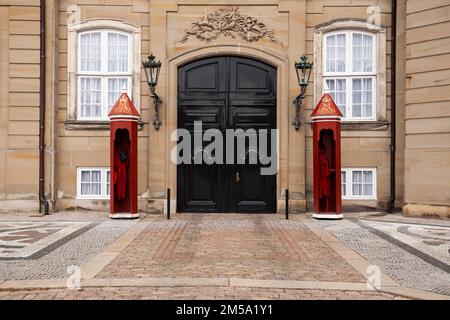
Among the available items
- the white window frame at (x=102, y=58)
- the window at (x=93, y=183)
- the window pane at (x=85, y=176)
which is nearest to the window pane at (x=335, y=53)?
the white window frame at (x=102, y=58)

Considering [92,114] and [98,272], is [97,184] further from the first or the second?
[98,272]

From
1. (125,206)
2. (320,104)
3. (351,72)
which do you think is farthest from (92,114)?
(351,72)

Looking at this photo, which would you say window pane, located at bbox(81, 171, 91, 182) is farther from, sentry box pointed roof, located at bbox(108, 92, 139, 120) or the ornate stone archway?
sentry box pointed roof, located at bbox(108, 92, 139, 120)

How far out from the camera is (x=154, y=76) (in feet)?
45.3

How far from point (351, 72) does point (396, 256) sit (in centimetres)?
712

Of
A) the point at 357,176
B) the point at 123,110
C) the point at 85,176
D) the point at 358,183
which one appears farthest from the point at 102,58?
the point at 358,183

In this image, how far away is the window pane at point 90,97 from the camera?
47.8 ft

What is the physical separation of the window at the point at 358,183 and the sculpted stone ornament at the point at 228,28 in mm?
4000

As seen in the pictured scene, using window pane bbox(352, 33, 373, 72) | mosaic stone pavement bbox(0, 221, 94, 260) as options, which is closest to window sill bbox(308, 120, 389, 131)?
window pane bbox(352, 33, 373, 72)

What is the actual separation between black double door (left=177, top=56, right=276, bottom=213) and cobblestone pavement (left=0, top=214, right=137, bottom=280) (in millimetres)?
2601

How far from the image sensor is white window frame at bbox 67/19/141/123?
1438cm

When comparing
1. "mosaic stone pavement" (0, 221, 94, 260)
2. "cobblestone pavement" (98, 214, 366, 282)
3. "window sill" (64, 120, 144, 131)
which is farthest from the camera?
"window sill" (64, 120, 144, 131)

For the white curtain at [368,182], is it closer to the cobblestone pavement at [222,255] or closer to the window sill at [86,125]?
the cobblestone pavement at [222,255]

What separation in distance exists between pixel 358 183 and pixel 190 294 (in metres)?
9.14
